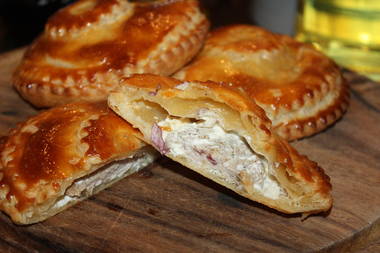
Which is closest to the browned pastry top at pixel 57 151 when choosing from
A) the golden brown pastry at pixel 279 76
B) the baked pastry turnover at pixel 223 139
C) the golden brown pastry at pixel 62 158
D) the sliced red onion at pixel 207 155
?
the golden brown pastry at pixel 62 158

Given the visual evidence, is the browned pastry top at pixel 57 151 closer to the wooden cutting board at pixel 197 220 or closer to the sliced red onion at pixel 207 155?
the wooden cutting board at pixel 197 220

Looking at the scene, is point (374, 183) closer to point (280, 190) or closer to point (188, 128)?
point (280, 190)

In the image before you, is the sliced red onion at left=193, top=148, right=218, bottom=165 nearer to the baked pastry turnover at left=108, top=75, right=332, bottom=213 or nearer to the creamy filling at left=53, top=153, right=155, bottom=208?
the baked pastry turnover at left=108, top=75, right=332, bottom=213

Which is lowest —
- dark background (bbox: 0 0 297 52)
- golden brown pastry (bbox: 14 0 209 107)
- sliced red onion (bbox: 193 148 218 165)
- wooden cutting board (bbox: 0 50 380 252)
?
dark background (bbox: 0 0 297 52)

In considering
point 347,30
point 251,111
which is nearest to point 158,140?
point 251,111

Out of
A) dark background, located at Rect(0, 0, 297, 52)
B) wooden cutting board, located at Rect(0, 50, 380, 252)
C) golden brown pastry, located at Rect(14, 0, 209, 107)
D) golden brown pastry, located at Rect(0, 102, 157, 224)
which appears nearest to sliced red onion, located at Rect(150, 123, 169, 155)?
golden brown pastry, located at Rect(0, 102, 157, 224)

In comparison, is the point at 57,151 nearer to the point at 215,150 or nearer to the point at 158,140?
the point at 158,140
